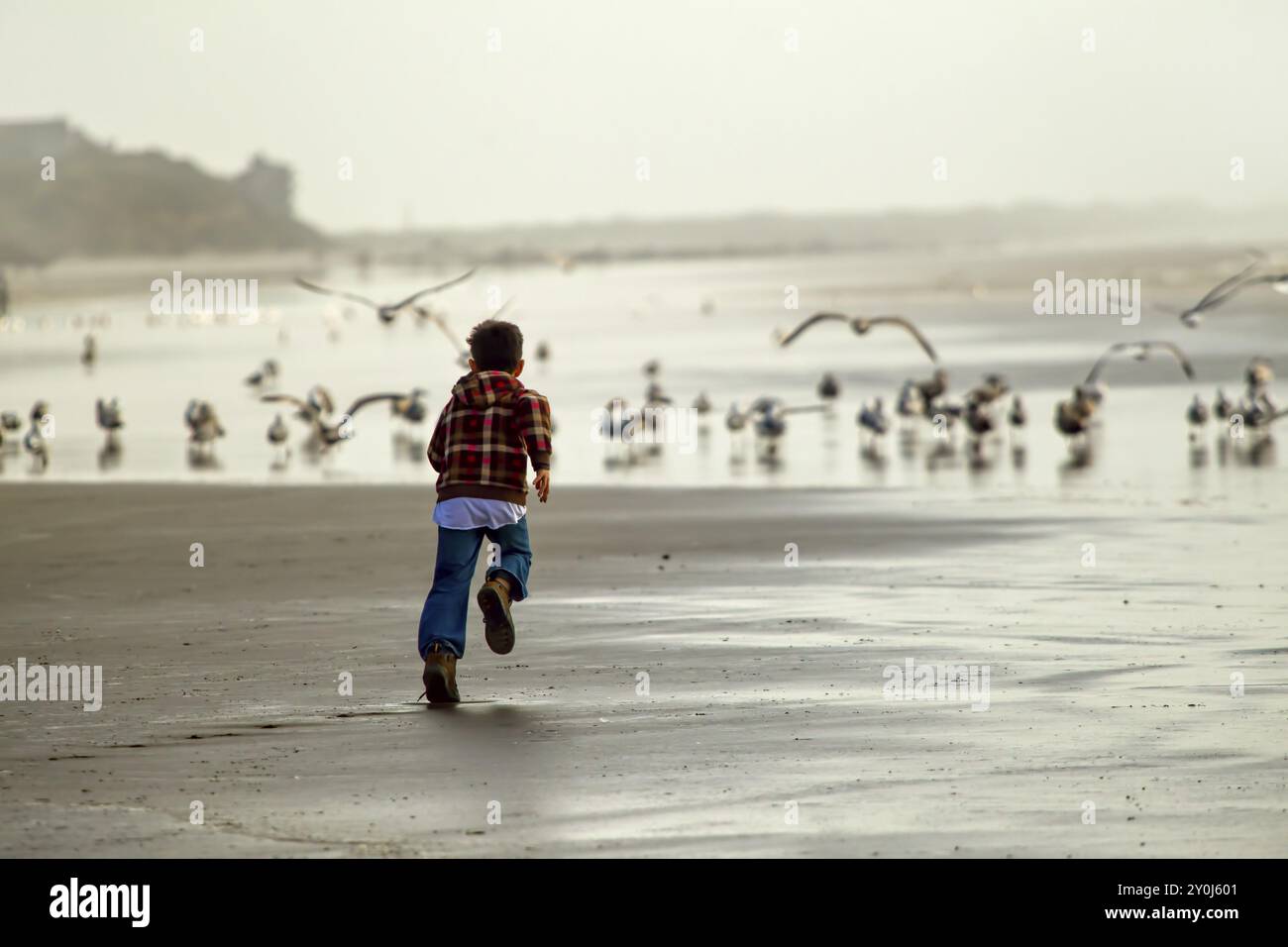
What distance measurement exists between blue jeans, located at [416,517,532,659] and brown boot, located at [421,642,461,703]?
36mm

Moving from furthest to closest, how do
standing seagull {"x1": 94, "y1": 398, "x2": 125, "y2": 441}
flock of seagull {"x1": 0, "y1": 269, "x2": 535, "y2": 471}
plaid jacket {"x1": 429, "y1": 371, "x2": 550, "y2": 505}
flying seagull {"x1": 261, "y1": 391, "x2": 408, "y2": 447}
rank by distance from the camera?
1. standing seagull {"x1": 94, "y1": 398, "x2": 125, "y2": 441}
2. flying seagull {"x1": 261, "y1": 391, "x2": 408, "y2": 447}
3. flock of seagull {"x1": 0, "y1": 269, "x2": 535, "y2": 471}
4. plaid jacket {"x1": 429, "y1": 371, "x2": 550, "y2": 505}

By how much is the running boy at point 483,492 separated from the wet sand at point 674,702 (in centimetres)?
34

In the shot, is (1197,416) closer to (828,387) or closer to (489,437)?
(828,387)

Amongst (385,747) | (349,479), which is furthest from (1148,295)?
(385,747)

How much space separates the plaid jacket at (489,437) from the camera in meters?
9.19

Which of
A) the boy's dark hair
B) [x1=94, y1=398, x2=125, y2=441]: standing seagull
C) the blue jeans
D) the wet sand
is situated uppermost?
[x1=94, y1=398, x2=125, y2=441]: standing seagull

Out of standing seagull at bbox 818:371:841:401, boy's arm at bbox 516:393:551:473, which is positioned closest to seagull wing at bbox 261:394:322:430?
standing seagull at bbox 818:371:841:401

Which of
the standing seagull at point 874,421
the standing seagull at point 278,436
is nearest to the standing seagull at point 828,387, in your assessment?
the standing seagull at point 874,421

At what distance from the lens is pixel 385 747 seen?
810cm

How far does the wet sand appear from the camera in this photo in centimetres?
677

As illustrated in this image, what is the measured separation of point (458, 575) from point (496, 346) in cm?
107

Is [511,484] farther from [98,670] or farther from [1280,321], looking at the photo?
[1280,321]

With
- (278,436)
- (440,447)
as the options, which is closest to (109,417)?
(278,436)

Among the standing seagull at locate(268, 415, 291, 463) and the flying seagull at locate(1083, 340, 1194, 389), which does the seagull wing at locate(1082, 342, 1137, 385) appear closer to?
the flying seagull at locate(1083, 340, 1194, 389)
